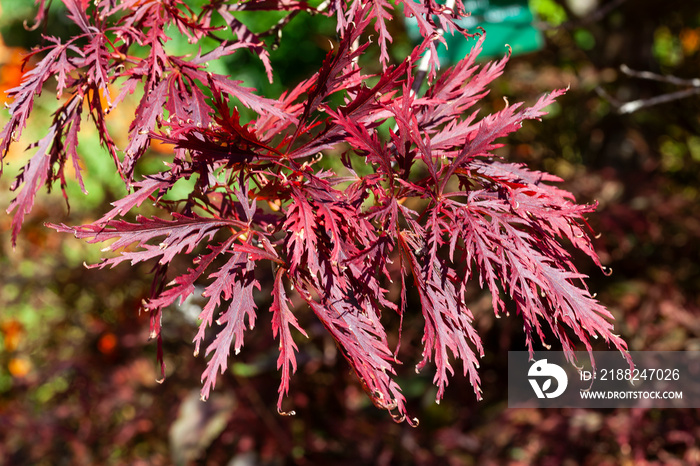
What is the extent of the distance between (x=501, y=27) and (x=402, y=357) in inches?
51.7

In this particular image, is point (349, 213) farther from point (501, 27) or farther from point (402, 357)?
point (402, 357)

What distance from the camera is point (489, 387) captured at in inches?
91.4

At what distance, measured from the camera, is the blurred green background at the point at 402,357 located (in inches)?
73.2

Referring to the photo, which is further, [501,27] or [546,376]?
[546,376]

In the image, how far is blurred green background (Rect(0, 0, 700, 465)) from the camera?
1858 mm

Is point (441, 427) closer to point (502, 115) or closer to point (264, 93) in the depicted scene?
point (264, 93)

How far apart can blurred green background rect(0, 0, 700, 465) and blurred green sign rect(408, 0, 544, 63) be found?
9 cm

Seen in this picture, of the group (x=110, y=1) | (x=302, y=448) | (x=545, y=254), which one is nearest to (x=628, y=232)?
(x=302, y=448)

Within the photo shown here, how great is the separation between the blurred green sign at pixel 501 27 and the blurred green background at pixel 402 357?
0.09 meters

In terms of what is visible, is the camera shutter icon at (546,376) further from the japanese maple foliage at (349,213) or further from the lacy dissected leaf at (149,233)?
the lacy dissected leaf at (149,233)

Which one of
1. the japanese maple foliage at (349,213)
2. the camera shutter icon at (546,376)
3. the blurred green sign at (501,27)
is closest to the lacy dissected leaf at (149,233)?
the japanese maple foliage at (349,213)

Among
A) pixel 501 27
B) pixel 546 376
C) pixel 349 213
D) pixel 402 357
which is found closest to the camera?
pixel 349 213

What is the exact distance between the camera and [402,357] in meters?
2.23

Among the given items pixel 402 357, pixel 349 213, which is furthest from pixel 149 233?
pixel 402 357
